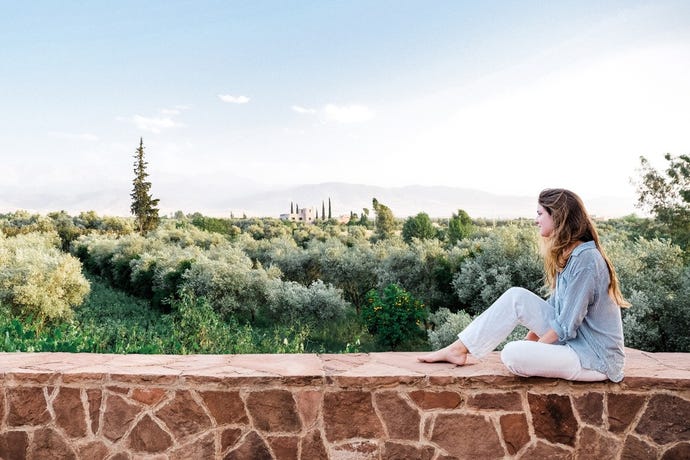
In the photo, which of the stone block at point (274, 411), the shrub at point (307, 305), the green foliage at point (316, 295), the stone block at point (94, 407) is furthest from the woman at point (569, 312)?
the shrub at point (307, 305)

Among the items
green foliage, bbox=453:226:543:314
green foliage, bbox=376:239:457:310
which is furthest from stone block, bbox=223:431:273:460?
green foliage, bbox=376:239:457:310

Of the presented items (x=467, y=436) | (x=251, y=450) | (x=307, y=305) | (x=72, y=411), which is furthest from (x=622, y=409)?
(x=307, y=305)

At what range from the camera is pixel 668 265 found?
12.6 m

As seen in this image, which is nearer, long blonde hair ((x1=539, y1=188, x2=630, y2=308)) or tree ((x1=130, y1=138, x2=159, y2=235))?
long blonde hair ((x1=539, y1=188, x2=630, y2=308))

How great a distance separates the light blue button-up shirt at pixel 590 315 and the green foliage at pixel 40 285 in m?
15.6

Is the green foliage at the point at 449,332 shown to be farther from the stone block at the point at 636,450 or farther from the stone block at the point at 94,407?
the stone block at the point at 94,407

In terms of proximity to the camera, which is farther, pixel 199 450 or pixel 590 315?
pixel 199 450

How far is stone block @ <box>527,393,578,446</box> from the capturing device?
8.70 ft

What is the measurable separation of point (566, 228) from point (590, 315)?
457 mm

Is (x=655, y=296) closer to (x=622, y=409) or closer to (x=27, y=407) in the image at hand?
(x=622, y=409)

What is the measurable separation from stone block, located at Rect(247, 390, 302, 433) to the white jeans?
1.02m

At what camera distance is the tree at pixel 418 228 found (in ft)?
99.1

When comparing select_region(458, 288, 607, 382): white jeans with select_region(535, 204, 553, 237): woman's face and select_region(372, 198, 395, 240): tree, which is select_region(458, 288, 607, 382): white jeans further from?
select_region(372, 198, 395, 240): tree

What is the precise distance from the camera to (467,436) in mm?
2701
